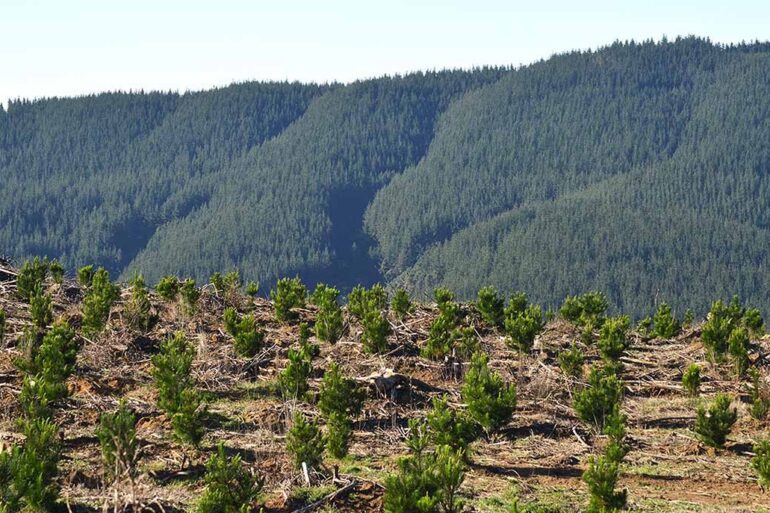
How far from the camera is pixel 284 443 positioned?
14.2 metres

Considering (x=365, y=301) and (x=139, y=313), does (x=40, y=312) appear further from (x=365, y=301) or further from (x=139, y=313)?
(x=365, y=301)

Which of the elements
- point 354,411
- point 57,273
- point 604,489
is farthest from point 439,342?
point 57,273

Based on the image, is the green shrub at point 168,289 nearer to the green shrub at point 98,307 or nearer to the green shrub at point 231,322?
the green shrub at point 98,307

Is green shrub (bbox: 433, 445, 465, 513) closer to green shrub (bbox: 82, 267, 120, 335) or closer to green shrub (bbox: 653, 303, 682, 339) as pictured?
green shrub (bbox: 82, 267, 120, 335)

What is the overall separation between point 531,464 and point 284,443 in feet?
11.2

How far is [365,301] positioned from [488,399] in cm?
792

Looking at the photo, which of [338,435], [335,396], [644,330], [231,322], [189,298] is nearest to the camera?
[338,435]

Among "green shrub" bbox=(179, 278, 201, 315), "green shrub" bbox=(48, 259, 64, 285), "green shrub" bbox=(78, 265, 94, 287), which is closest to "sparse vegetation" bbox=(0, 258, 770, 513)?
"green shrub" bbox=(179, 278, 201, 315)

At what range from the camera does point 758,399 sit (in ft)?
54.8

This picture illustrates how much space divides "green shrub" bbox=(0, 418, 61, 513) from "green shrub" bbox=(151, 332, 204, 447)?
1844 millimetres

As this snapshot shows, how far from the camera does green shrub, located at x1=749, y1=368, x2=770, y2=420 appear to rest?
16609mm

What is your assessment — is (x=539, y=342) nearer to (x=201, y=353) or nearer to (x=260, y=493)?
(x=201, y=353)

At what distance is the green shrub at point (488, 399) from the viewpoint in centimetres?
1516

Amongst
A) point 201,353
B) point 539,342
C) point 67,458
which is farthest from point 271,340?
point 67,458
